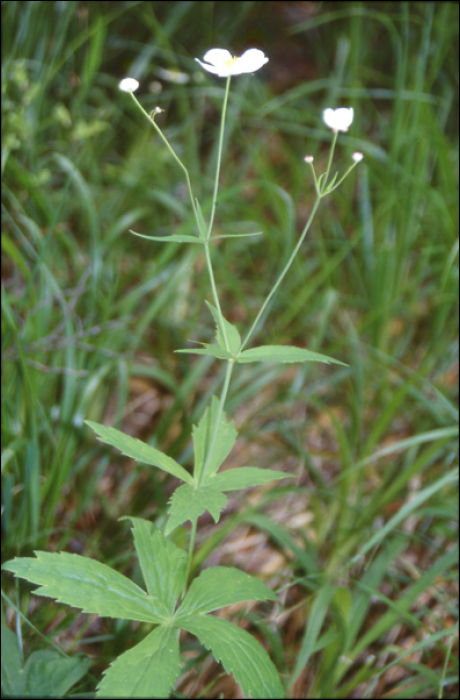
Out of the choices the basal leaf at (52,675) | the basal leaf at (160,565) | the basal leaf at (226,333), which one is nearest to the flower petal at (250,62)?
the basal leaf at (226,333)

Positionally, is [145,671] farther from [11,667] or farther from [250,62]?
[250,62]

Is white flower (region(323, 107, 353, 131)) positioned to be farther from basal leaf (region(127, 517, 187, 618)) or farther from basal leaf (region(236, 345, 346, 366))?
basal leaf (region(127, 517, 187, 618))

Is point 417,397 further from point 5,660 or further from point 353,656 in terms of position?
point 5,660

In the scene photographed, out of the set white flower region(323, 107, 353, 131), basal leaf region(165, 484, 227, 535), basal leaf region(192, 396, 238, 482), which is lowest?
basal leaf region(165, 484, 227, 535)

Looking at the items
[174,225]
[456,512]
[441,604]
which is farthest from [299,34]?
[441,604]

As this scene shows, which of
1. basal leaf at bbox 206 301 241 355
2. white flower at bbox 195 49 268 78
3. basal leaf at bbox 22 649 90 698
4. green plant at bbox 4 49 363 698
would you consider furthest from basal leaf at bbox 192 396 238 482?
white flower at bbox 195 49 268 78

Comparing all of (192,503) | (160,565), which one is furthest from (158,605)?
(192,503)
